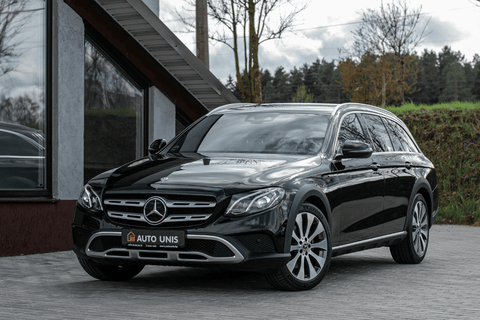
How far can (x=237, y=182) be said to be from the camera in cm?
647

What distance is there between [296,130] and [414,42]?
40.6 meters

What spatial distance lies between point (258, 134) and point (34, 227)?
388cm

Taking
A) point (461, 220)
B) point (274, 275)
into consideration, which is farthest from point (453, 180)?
point (274, 275)

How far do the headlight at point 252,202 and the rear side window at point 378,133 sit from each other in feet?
8.70

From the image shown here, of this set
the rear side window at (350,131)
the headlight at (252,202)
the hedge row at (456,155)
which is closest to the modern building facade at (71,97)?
the rear side window at (350,131)

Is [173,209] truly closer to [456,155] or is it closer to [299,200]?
[299,200]

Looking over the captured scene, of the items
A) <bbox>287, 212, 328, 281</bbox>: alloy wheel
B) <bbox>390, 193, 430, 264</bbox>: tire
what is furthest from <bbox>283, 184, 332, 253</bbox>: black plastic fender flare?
<bbox>390, 193, 430, 264</bbox>: tire

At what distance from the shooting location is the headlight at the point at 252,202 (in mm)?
6375

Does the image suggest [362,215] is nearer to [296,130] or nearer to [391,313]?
[296,130]

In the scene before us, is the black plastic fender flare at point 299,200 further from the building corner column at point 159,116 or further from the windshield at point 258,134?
the building corner column at point 159,116

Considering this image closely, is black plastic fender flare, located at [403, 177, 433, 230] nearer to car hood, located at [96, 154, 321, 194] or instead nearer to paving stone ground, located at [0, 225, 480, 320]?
paving stone ground, located at [0, 225, 480, 320]

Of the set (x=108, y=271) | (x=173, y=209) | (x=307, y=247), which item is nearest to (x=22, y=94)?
(x=108, y=271)

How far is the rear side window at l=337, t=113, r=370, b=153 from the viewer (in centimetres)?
799

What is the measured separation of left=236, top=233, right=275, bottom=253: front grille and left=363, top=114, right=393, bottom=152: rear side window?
2.79m
